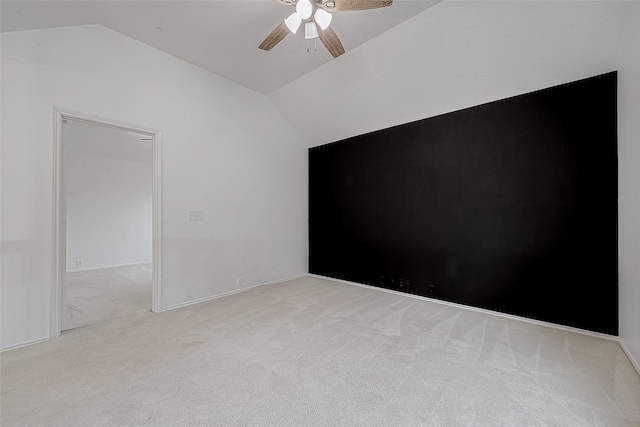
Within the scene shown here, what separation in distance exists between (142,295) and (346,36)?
14.4ft

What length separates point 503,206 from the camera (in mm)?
3033

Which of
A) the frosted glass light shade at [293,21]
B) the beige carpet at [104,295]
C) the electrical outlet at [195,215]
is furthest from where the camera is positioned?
the electrical outlet at [195,215]

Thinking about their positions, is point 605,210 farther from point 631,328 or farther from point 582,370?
point 582,370

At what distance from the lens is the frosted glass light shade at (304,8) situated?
1.86 meters

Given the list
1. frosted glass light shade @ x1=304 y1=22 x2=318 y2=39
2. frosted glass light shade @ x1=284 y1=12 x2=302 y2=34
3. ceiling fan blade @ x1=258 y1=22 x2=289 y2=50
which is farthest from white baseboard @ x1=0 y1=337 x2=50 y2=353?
frosted glass light shade @ x1=304 y1=22 x2=318 y2=39

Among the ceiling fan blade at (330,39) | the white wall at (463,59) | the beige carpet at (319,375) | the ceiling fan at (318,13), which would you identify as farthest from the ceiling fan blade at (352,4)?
the beige carpet at (319,375)

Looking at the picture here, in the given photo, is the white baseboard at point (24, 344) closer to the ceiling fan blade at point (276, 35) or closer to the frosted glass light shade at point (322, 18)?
the ceiling fan blade at point (276, 35)

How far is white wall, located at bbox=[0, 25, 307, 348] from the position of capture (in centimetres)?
231

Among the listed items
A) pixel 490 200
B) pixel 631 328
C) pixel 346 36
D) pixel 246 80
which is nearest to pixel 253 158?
pixel 246 80

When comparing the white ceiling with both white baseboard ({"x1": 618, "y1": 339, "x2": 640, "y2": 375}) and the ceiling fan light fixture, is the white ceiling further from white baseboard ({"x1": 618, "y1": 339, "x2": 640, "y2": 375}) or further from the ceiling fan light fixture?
white baseboard ({"x1": 618, "y1": 339, "x2": 640, "y2": 375})

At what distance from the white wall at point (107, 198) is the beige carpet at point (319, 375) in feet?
13.2

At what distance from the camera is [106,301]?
11.6ft

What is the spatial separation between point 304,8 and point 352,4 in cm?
39

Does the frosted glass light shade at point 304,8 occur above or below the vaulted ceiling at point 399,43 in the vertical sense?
below
